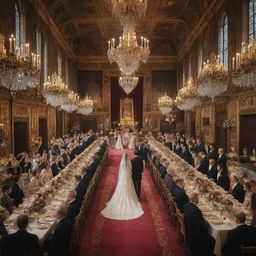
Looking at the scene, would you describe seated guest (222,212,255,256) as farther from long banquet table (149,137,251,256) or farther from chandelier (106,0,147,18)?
chandelier (106,0,147,18)

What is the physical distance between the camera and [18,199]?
6.73m

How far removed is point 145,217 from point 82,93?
2409 centimetres

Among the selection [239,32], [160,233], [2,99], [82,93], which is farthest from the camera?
[82,93]

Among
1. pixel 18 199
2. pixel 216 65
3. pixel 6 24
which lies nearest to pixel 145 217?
pixel 18 199

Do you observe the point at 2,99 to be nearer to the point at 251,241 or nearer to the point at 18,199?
the point at 18,199

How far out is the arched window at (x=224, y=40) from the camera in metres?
15.9

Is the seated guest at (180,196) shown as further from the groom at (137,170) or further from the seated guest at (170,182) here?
the groom at (137,170)

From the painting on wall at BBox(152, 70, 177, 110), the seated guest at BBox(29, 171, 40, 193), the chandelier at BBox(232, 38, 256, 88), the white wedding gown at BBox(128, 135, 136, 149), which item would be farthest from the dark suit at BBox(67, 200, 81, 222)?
the painting on wall at BBox(152, 70, 177, 110)

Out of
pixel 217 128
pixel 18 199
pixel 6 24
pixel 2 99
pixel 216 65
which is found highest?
pixel 6 24

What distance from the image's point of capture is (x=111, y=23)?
23641mm

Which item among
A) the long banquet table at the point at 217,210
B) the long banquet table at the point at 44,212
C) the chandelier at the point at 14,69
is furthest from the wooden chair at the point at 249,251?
the chandelier at the point at 14,69

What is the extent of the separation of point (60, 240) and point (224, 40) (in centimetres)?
1512

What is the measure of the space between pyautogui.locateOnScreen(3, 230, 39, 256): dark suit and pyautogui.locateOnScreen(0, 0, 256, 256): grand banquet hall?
0.01 m

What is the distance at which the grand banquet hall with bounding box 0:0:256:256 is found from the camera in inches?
209
